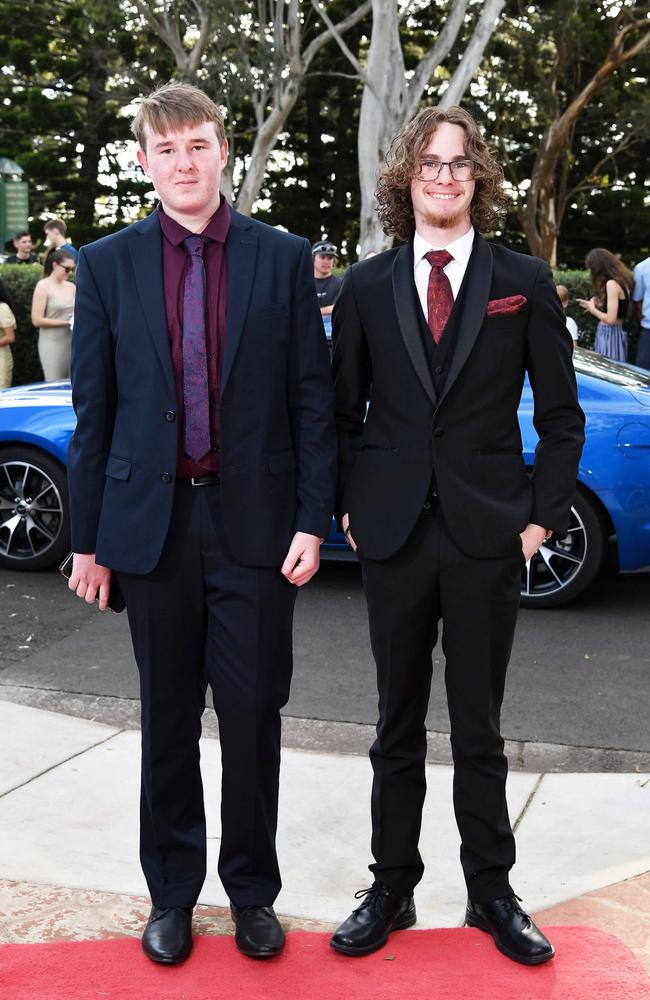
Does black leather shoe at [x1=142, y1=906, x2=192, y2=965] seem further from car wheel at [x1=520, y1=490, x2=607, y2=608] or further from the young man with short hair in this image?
car wheel at [x1=520, y1=490, x2=607, y2=608]

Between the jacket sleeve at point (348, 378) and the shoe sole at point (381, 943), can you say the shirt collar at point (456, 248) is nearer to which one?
the jacket sleeve at point (348, 378)

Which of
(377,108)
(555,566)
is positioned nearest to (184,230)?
(555,566)

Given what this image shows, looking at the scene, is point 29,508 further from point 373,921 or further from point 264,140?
point 264,140

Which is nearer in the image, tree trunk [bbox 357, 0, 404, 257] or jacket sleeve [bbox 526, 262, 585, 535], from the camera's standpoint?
jacket sleeve [bbox 526, 262, 585, 535]

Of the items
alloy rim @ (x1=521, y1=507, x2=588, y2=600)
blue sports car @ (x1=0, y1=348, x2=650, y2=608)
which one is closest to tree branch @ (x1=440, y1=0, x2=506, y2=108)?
blue sports car @ (x1=0, y1=348, x2=650, y2=608)

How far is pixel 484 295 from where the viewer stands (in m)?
2.98

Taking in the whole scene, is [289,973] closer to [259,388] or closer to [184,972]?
[184,972]

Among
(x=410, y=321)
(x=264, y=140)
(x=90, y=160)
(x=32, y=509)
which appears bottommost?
(x=32, y=509)

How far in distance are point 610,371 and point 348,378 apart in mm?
4079

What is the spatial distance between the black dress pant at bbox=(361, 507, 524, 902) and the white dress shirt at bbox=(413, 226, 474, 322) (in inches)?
22.0

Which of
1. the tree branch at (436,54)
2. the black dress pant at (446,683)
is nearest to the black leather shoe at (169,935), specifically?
the black dress pant at (446,683)

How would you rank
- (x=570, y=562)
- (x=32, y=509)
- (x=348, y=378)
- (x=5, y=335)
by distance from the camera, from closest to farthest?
(x=348, y=378) → (x=570, y=562) → (x=32, y=509) → (x=5, y=335)

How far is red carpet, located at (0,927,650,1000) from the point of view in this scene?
9.49 ft

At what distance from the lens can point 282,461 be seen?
10.0 ft
